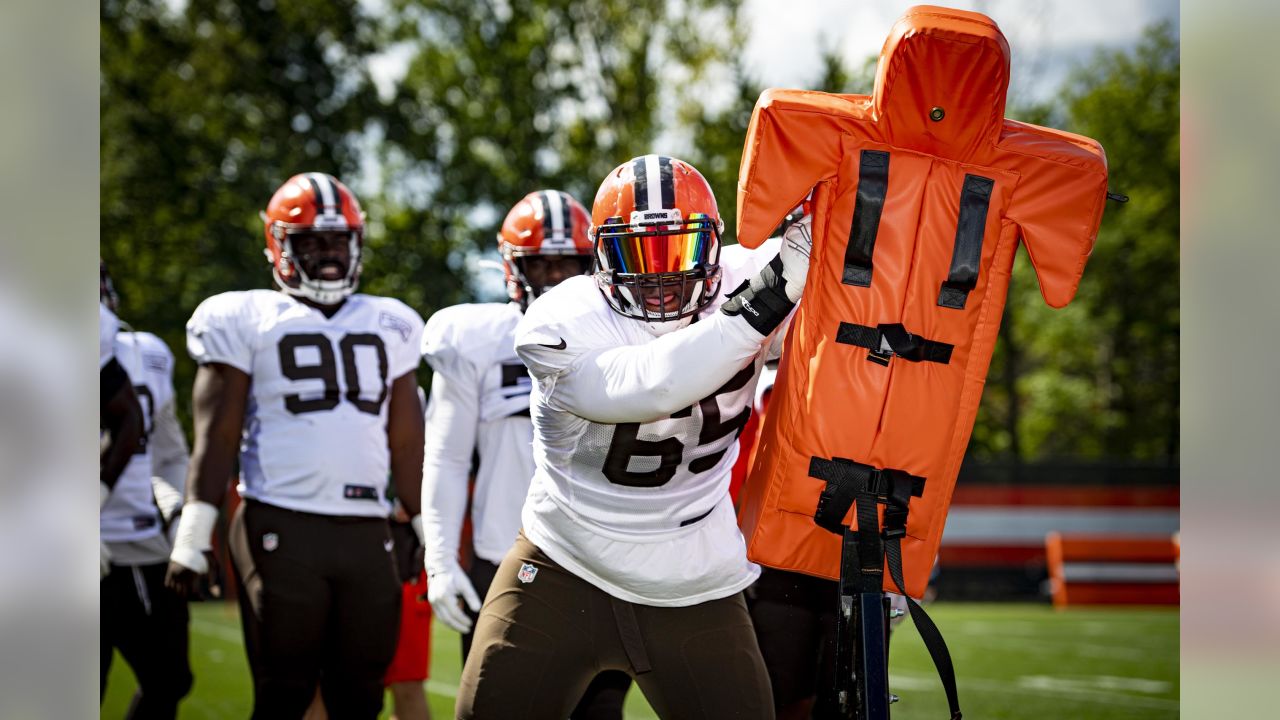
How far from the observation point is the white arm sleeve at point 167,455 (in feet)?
18.4

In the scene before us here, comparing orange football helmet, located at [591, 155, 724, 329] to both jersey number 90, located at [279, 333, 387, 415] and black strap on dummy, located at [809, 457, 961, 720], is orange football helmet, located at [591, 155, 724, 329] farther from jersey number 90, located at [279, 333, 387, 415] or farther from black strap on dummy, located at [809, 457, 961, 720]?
jersey number 90, located at [279, 333, 387, 415]

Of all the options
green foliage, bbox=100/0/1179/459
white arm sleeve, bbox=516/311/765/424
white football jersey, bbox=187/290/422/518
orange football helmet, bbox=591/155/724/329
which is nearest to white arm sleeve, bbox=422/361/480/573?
white football jersey, bbox=187/290/422/518

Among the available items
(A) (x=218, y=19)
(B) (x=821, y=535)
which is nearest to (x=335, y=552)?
(B) (x=821, y=535)

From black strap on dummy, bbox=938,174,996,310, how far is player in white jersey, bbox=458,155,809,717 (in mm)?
325

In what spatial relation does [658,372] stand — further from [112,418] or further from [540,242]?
[112,418]

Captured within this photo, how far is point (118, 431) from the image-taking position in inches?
199

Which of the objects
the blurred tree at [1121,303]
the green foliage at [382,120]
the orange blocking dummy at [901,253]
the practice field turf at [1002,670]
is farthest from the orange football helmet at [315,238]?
the blurred tree at [1121,303]

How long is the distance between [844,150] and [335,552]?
7.81 feet

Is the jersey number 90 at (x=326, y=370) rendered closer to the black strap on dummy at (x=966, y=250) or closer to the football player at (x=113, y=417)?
the football player at (x=113, y=417)

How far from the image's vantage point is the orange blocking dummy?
2.81 metres

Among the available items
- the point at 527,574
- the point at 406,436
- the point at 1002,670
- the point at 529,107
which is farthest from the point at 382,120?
the point at 527,574

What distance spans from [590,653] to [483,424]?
1457 millimetres

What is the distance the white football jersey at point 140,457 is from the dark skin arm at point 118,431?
12 centimetres

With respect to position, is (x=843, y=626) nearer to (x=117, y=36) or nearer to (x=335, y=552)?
(x=335, y=552)
